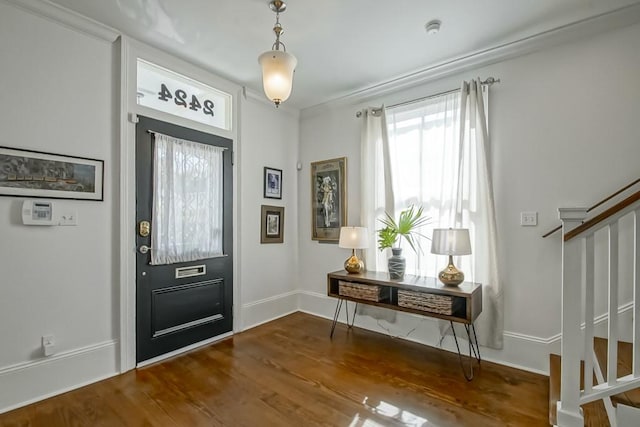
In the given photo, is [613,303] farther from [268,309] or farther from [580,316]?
[268,309]

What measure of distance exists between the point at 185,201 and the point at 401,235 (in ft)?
7.24


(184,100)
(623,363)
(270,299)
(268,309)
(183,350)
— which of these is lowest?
(183,350)

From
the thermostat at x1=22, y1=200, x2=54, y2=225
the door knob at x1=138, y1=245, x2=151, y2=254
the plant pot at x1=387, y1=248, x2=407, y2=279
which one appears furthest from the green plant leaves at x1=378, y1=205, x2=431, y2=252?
the thermostat at x1=22, y1=200, x2=54, y2=225

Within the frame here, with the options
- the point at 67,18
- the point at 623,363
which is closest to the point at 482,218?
the point at 623,363

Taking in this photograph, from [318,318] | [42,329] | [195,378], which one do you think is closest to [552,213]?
[318,318]

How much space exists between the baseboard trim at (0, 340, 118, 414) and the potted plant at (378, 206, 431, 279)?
2.54 metres

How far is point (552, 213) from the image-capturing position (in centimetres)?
248

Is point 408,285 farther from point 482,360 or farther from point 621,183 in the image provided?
point 621,183

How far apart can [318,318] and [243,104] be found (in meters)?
2.81

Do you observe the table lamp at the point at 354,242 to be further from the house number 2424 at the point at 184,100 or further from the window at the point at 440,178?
the house number 2424 at the point at 184,100

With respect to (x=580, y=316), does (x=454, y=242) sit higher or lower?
higher

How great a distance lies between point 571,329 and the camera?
1656mm

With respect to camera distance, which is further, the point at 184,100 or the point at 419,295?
the point at 184,100

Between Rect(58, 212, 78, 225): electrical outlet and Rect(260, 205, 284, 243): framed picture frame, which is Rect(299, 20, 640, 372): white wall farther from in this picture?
Rect(58, 212, 78, 225): electrical outlet
